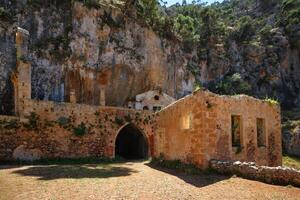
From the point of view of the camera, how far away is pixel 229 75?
160ft

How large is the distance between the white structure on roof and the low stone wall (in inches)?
933

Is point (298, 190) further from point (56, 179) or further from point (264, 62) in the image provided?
point (264, 62)

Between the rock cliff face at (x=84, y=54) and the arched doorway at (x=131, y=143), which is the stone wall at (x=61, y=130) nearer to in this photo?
the arched doorway at (x=131, y=143)

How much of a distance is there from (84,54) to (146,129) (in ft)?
34.5

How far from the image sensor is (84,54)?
1336 inches

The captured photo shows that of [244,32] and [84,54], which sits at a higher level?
[244,32]

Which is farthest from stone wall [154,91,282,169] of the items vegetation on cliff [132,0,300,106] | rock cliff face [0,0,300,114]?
vegetation on cliff [132,0,300,106]

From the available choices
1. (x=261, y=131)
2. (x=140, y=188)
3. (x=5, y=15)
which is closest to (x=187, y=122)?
(x=261, y=131)

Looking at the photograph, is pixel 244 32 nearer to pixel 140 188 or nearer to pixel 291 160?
pixel 291 160

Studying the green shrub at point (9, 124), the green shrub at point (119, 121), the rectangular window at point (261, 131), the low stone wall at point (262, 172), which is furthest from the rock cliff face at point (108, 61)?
the low stone wall at point (262, 172)

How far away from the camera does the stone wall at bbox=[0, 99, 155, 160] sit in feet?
71.4

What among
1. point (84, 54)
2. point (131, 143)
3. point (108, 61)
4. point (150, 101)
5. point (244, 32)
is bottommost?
point (131, 143)

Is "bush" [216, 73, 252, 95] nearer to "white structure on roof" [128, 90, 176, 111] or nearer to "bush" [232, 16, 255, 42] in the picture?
"bush" [232, 16, 255, 42]

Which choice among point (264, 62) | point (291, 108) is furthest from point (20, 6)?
point (291, 108)
